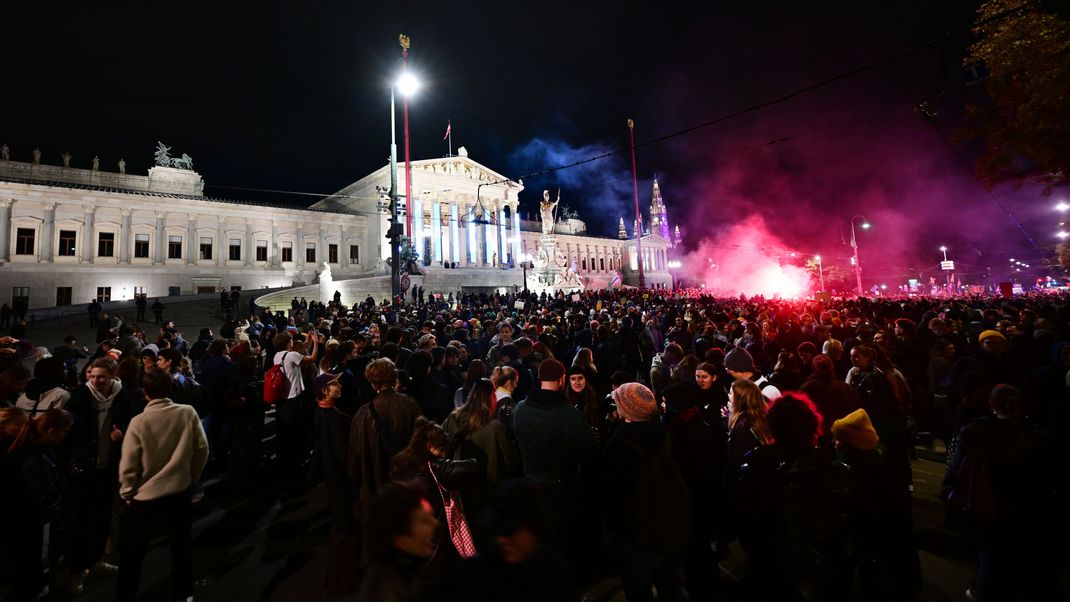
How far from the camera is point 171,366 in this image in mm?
5391

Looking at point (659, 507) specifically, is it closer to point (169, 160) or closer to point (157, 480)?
point (157, 480)

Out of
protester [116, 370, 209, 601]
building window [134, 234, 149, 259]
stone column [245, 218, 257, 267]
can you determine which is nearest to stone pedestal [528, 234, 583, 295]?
stone column [245, 218, 257, 267]

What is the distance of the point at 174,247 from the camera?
3938cm

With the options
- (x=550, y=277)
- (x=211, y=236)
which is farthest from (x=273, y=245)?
(x=550, y=277)

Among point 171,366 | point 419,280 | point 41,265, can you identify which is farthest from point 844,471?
point 41,265

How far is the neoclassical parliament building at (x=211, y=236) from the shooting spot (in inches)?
1328

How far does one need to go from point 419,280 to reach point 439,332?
2295 cm

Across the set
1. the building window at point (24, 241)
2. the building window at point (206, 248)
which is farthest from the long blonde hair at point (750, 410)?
the building window at point (24, 241)

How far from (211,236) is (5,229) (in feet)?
39.2

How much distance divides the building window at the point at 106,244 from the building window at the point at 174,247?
11.2 ft

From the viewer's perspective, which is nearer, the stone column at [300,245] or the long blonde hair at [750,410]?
the long blonde hair at [750,410]

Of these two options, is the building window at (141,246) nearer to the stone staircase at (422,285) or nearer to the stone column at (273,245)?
the stone column at (273,245)

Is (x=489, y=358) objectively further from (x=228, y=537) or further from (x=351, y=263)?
(x=351, y=263)

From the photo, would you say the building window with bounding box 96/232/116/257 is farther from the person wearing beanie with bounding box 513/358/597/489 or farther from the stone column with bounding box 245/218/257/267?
the person wearing beanie with bounding box 513/358/597/489
